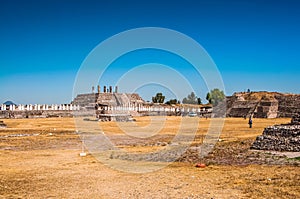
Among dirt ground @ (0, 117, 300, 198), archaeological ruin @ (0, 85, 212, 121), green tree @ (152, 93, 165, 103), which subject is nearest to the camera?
dirt ground @ (0, 117, 300, 198)

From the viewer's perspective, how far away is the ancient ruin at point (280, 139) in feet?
67.0

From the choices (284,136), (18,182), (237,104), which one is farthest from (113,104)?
(18,182)

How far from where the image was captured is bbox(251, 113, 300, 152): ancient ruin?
2042cm

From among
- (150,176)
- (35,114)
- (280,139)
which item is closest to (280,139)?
(280,139)

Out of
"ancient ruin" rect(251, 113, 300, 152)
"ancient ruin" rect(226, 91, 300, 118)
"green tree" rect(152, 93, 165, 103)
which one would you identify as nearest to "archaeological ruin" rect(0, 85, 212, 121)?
"ancient ruin" rect(226, 91, 300, 118)

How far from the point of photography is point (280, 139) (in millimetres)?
20969

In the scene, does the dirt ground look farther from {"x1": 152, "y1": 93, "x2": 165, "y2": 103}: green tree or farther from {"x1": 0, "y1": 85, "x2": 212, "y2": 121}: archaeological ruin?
{"x1": 152, "y1": 93, "x2": 165, "y2": 103}: green tree

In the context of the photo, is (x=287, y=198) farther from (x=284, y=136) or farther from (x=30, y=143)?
(x=30, y=143)

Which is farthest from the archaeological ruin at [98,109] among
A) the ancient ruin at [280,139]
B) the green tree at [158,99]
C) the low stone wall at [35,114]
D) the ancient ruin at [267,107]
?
the ancient ruin at [280,139]

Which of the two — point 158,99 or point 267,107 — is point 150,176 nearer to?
point 267,107

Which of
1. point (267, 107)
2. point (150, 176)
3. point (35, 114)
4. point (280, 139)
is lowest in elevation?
point (150, 176)

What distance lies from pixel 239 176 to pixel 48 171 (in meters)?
8.04

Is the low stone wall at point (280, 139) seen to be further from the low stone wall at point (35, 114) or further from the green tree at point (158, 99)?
the green tree at point (158, 99)

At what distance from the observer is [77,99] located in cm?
7894
